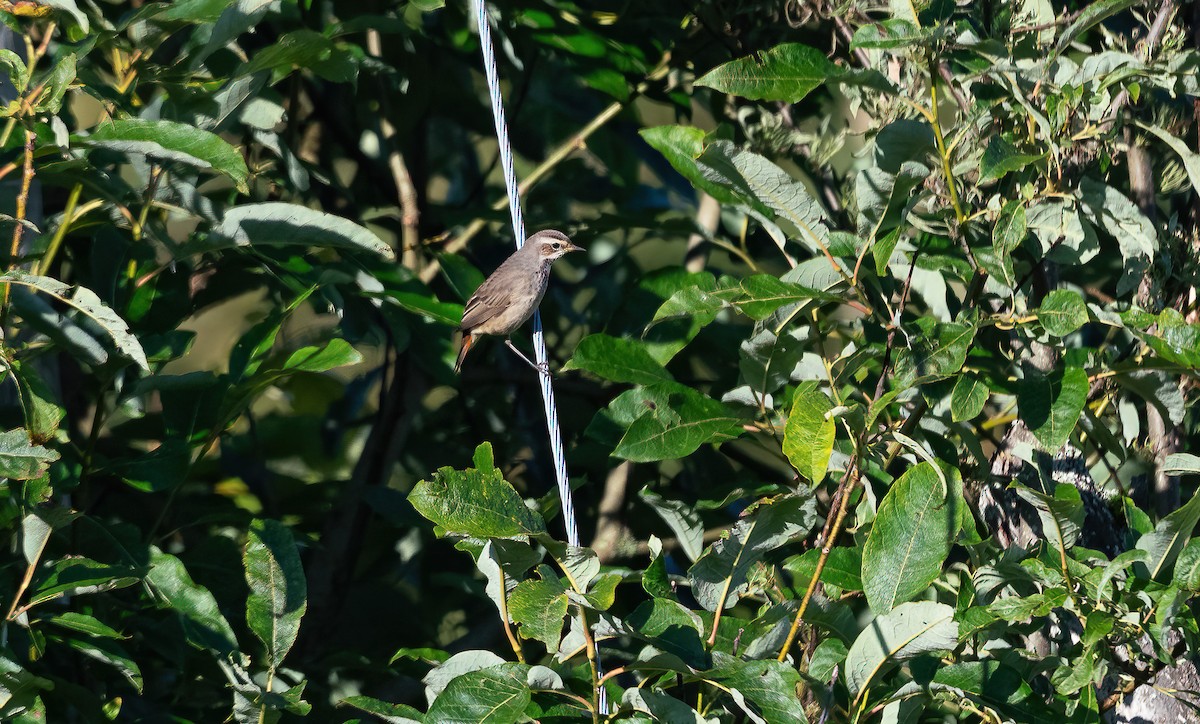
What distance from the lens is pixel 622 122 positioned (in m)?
Answer: 5.22

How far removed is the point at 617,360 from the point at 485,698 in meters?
1.02

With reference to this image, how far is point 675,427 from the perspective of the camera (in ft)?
8.91

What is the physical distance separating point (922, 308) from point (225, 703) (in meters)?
2.26

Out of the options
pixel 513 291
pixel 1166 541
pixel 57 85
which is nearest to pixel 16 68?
pixel 57 85

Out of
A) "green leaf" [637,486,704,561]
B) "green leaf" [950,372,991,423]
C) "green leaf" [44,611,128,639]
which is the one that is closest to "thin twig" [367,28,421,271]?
"green leaf" [637,486,704,561]

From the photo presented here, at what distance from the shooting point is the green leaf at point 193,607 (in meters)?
2.76

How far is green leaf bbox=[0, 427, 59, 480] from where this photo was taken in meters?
2.40

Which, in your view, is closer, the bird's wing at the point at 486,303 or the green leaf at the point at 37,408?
the green leaf at the point at 37,408

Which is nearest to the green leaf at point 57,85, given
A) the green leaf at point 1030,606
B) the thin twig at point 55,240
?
the thin twig at point 55,240

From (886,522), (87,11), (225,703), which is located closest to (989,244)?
(886,522)

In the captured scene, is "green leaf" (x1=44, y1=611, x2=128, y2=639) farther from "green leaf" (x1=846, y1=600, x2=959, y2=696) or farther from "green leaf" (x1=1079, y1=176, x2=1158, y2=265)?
"green leaf" (x1=1079, y1=176, x2=1158, y2=265)

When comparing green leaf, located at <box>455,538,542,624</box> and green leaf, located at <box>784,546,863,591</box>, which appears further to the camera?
green leaf, located at <box>784,546,863,591</box>

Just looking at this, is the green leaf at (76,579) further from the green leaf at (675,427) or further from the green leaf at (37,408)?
the green leaf at (675,427)

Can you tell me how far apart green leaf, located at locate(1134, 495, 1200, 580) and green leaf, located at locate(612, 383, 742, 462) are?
2.87 feet
